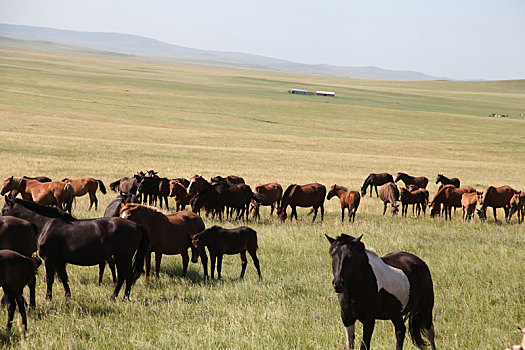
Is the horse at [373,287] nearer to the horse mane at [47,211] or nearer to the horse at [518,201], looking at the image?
the horse mane at [47,211]

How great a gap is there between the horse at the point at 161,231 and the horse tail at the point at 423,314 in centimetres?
474

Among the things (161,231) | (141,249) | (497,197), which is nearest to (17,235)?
(141,249)

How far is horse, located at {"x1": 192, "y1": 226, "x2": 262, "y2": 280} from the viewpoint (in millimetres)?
10305

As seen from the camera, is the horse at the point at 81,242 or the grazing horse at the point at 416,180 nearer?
the horse at the point at 81,242

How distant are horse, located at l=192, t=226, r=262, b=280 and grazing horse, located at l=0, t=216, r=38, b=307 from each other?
9.69 feet

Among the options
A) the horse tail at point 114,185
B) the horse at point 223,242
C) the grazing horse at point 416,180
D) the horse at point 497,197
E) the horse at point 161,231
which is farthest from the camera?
the grazing horse at point 416,180

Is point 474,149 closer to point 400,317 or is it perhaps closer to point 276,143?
point 276,143

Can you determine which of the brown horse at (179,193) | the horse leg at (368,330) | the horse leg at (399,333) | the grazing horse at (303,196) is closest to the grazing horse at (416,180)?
the grazing horse at (303,196)

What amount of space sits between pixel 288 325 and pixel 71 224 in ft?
12.8

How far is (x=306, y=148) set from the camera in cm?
5347

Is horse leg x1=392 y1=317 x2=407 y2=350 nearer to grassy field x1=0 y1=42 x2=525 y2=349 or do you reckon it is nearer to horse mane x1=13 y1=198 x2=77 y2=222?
grassy field x1=0 y1=42 x2=525 y2=349

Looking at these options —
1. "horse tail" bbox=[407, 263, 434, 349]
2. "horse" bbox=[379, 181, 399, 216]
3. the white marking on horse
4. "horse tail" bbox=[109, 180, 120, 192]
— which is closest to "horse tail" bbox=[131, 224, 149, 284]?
the white marking on horse

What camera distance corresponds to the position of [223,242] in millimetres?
10430

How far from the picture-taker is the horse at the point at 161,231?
32.9 feet
